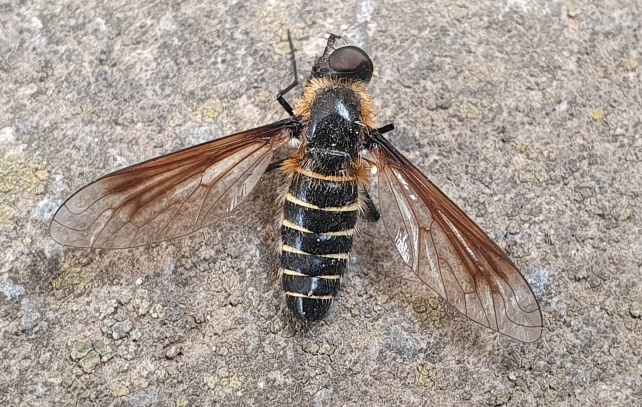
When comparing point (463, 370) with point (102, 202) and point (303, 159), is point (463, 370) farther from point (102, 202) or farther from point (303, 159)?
point (102, 202)

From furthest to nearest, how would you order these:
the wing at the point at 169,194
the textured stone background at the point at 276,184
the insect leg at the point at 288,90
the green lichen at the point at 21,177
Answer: the insect leg at the point at 288,90
the green lichen at the point at 21,177
the textured stone background at the point at 276,184
the wing at the point at 169,194

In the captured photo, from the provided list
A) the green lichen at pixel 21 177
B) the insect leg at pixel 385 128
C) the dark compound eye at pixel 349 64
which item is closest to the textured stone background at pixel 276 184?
the green lichen at pixel 21 177

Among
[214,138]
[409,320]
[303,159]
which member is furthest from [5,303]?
[409,320]

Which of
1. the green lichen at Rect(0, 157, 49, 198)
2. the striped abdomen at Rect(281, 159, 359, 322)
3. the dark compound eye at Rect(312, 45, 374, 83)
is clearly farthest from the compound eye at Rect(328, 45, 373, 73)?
the green lichen at Rect(0, 157, 49, 198)

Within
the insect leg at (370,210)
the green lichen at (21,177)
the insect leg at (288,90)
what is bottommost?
the insect leg at (370,210)

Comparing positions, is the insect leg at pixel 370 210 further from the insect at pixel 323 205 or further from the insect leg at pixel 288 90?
the insect leg at pixel 288 90

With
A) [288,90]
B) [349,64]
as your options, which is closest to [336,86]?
[349,64]

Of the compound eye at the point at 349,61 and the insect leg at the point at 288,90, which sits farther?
the insect leg at the point at 288,90
